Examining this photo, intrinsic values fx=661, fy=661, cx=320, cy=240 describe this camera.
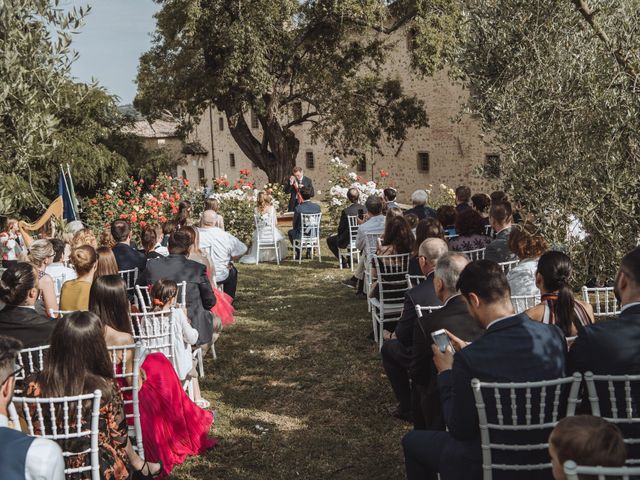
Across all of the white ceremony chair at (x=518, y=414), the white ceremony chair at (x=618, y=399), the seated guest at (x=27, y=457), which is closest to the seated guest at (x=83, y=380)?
the seated guest at (x=27, y=457)

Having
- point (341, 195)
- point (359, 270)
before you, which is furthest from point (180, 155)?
point (359, 270)

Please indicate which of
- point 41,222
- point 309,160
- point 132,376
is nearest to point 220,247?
point 41,222

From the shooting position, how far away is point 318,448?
205 inches

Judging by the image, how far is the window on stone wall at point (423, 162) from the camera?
2998 centimetres

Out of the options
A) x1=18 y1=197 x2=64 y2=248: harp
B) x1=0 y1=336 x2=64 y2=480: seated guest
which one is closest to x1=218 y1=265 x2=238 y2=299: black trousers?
x1=18 y1=197 x2=64 y2=248: harp

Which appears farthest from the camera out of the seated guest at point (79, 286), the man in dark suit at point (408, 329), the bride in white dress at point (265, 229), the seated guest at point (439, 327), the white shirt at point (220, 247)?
the bride in white dress at point (265, 229)

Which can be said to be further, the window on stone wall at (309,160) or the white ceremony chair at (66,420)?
the window on stone wall at (309,160)

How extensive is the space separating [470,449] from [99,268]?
4.07 meters

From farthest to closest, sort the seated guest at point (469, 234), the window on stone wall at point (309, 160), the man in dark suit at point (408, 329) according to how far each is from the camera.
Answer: the window on stone wall at point (309, 160) < the seated guest at point (469, 234) < the man in dark suit at point (408, 329)

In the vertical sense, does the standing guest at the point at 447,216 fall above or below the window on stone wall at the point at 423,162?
below

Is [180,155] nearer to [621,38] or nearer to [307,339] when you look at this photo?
[307,339]

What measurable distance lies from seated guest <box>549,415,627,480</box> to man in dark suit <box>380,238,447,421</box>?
2354 millimetres

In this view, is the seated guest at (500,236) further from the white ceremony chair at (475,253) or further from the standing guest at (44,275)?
the standing guest at (44,275)

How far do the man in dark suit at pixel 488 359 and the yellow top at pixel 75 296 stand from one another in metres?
3.68
